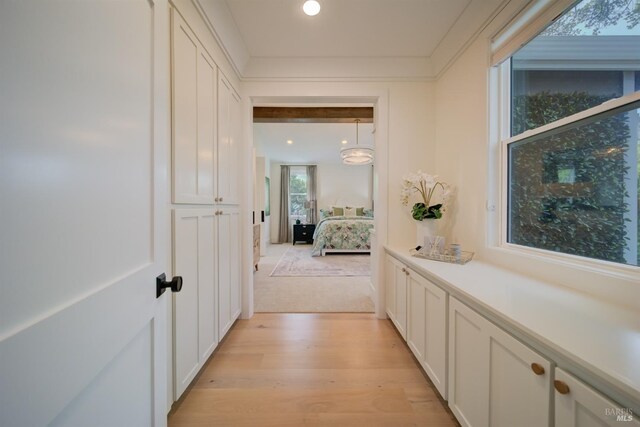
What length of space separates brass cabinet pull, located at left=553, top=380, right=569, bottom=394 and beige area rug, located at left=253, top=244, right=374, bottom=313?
73.9 inches

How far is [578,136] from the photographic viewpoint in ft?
3.83

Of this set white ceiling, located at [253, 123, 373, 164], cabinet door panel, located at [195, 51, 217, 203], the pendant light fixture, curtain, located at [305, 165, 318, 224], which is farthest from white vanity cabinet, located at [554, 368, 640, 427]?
curtain, located at [305, 165, 318, 224]

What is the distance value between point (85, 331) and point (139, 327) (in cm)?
20

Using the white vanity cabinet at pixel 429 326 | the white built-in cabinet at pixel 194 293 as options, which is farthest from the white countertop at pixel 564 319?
the white built-in cabinet at pixel 194 293

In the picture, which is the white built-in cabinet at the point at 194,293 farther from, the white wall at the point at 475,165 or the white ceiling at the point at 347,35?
the white wall at the point at 475,165

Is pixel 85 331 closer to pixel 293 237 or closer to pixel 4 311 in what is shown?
pixel 4 311

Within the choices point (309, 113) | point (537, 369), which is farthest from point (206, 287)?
point (309, 113)

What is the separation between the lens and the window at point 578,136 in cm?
99

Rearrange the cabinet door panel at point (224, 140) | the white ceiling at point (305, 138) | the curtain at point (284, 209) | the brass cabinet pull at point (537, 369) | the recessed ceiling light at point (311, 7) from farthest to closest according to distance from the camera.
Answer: the curtain at point (284, 209), the white ceiling at point (305, 138), the cabinet door panel at point (224, 140), the recessed ceiling light at point (311, 7), the brass cabinet pull at point (537, 369)

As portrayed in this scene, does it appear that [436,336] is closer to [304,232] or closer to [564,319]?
[564,319]

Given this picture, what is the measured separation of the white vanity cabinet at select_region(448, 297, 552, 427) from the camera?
76cm

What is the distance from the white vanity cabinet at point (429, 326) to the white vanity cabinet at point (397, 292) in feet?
0.30

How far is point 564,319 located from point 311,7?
2.15 metres

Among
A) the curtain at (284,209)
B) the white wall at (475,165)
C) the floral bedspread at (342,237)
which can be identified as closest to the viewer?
the white wall at (475,165)
